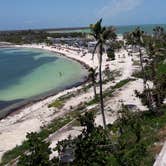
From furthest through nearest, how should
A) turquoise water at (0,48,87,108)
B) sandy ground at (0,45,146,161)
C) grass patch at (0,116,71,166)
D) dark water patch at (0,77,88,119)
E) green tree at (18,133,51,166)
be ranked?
turquoise water at (0,48,87,108), dark water patch at (0,77,88,119), sandy ground at (0,45,146,161), grass patch at (0,116,71,166), green tree at (18,133,51,166)

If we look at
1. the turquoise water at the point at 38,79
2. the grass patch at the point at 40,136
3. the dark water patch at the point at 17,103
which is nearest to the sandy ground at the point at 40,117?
the grass patch at the point at 40,136

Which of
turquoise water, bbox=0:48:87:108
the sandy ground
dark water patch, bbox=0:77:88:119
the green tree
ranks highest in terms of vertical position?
the green tree

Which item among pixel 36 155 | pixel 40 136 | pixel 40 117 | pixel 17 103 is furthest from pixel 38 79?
pixel 36 155

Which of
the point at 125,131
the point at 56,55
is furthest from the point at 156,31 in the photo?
the point at 125,131

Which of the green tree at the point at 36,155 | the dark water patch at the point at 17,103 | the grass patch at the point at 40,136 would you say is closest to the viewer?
the green tree at the point at 36,155

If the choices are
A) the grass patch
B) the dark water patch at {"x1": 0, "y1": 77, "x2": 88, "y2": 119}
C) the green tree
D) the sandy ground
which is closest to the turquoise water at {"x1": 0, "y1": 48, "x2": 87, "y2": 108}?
the dark water patch at {"x1": 0, "y1": 77, "x2": 88, "y2": 119}

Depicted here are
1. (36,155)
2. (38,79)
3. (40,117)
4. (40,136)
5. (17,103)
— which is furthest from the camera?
(38,79)

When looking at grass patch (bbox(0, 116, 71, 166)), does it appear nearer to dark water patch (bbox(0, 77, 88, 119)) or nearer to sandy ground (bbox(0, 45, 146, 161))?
sandy ground (bbox(0, 45, 146, 161))

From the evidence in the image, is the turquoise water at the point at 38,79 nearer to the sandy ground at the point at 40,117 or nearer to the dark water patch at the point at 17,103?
the dark water patch at the point at 17,103

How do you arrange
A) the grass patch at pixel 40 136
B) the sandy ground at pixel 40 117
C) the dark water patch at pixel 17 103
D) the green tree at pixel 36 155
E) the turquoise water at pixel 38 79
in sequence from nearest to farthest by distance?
the green tree at pixel 36 155 < the grass patch at pixel 40 136 < the sandy ground at pixel 40 117 < the dark water patch at pixel 17 103 < the turquoise water at pixel 38 79

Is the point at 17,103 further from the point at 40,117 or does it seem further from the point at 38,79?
the point at 38,79

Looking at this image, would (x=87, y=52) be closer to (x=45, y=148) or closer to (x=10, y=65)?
(x=10, y=65)

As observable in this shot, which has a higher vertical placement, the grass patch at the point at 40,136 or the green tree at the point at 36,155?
the green tree at the point at 36,155

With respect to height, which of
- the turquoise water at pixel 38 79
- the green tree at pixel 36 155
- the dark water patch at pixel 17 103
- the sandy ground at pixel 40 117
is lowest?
the turquoise water at pixel 38 79
